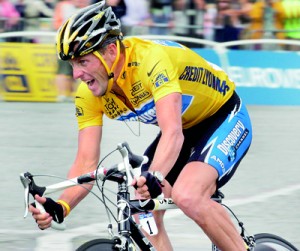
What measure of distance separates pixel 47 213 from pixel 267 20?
1319 centimetres

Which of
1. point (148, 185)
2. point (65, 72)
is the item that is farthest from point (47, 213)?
point (65, 72)

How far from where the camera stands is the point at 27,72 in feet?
55.1

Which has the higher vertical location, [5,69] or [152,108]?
[152,108]

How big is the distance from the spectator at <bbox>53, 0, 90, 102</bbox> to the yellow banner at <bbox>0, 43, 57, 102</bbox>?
0.52 ft

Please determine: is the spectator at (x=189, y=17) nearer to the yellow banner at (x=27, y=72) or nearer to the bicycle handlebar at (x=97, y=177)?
the yellow banner at (x=27, y=72)

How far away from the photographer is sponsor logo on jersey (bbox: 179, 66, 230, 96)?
573 cm

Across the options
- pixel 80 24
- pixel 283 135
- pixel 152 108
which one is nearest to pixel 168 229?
pixel 152 108

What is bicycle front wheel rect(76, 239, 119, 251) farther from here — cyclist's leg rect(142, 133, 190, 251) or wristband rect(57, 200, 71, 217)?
cyclist's leg rect(142, 133, 190, 251)

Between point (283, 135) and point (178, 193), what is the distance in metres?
8.32

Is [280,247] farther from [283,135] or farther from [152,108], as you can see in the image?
[283,135]

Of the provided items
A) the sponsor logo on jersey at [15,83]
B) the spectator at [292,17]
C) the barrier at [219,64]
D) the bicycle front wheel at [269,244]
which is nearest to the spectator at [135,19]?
the barrier at [219,64]

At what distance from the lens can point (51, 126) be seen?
1387cm

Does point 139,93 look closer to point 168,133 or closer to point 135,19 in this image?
point 168,133

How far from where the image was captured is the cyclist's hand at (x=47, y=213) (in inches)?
194
